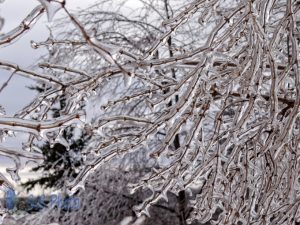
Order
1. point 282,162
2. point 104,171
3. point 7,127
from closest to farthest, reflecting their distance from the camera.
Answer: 1. point 7,127
2. point 282,162
3. point 104,171

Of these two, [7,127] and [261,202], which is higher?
[261,202]

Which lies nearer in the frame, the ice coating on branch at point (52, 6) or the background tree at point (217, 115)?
the ice coating on branch at point (52, 6)

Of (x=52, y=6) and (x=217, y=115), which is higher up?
(x=217, y=115)

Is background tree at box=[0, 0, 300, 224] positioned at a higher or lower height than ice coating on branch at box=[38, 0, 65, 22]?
higher

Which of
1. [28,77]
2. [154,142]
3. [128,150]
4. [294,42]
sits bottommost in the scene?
[28,77]

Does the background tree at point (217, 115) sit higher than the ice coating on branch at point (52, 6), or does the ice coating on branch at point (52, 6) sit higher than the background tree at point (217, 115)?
the background tree at point (217, 115)

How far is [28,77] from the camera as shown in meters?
2.17

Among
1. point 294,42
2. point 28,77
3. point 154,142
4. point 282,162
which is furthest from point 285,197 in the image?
point 154,142

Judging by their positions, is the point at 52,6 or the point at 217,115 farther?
the point at 217,115

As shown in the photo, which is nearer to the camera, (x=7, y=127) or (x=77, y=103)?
(x=7, y=127)

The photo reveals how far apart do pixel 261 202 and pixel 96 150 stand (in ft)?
3.39

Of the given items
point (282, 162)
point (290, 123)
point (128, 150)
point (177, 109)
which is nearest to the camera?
point (177, 109)

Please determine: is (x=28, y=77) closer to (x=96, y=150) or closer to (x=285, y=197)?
(x=96, y=150)

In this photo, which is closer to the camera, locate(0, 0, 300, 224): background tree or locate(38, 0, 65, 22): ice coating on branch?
locate(38, 0, 65, 22): ice coating on branch
